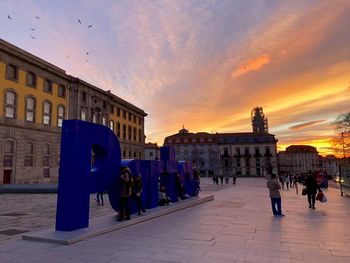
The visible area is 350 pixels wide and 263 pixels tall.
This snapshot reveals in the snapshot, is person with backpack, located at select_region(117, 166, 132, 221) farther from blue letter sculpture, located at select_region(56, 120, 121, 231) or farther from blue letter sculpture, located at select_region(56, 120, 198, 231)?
blue letter sculpture, located at select_region(56, 120, 121, 231)

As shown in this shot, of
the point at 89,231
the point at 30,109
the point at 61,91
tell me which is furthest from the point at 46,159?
the point at 89,231

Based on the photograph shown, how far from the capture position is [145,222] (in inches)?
430

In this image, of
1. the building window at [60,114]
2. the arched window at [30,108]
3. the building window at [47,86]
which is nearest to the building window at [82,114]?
the building window at [60,114]

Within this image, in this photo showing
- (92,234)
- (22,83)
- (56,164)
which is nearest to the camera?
(92,234)

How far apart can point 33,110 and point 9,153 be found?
6502mm

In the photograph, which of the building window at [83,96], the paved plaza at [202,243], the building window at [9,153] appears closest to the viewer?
the paved plaza at [202,243]

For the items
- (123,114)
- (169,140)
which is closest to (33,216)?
(123,114)

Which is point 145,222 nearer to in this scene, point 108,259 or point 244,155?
point 108,259

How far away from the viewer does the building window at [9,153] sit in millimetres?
33372

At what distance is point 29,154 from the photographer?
1443 inches

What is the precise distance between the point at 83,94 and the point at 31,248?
140 feet


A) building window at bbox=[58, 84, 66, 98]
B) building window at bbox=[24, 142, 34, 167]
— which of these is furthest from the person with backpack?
building window at bbox=[58, 84, 66, 98]

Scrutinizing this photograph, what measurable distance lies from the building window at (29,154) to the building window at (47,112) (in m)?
4.02

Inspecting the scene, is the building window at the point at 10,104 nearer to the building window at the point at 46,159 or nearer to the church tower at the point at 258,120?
the building window at the point at 46,159
